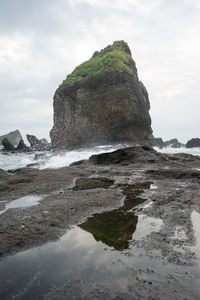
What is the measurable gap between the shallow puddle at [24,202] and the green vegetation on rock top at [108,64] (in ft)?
108

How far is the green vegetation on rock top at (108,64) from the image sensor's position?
120ft

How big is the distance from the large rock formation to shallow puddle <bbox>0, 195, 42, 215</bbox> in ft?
94.1

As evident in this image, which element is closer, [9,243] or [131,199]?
[9,243]

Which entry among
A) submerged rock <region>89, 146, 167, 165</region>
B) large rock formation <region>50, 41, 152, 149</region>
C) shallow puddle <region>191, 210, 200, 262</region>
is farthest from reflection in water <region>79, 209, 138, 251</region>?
large rock formation <region>50, 41, 152, 149</region>

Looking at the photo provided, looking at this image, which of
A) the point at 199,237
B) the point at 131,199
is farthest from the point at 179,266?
the point at 131,199

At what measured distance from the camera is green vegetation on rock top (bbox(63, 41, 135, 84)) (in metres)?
36.7

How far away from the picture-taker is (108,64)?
37.0m

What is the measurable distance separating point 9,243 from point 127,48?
47.3 m

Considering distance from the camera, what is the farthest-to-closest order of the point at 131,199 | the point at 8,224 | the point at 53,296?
the point at 131,199, the point at 8,224, the point at 53,296

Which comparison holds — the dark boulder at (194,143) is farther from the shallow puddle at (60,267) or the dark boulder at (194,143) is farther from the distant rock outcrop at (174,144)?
the shallow puddle at (60,267)

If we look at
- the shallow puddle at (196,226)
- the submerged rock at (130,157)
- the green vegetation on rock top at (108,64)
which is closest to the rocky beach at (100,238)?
the shallow puddle at (196,226)

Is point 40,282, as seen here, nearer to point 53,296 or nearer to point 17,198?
point 53,296

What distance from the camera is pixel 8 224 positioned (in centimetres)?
353

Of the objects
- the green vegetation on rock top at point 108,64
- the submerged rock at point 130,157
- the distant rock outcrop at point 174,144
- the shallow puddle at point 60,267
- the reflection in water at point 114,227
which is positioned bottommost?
the shallow puddle at point 60,267
